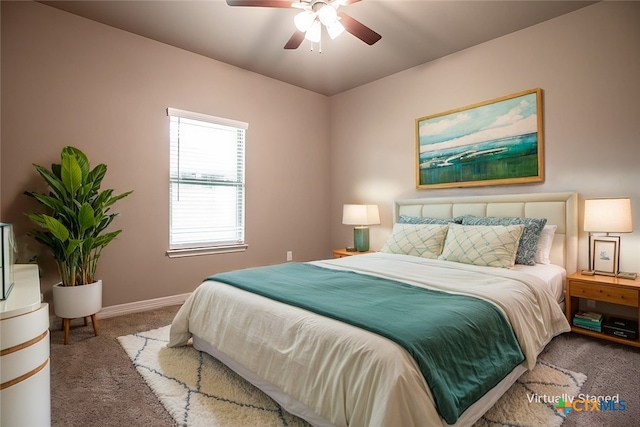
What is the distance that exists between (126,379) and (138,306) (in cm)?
146

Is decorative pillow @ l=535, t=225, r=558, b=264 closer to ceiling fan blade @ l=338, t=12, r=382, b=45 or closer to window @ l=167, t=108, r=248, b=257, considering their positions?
ceiling fan blade @ l=338, t=12, r=382, b=45

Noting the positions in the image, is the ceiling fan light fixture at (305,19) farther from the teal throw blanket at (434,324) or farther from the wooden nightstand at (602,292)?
the wooden nightstand at (602,292)

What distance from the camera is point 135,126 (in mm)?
3301

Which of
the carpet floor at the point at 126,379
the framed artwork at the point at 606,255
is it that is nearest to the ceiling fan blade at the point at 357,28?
the framed artwork at the point at 606,255

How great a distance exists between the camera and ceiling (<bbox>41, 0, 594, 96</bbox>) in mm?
2826

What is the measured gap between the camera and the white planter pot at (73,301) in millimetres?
2537

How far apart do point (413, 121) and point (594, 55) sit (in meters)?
1.75

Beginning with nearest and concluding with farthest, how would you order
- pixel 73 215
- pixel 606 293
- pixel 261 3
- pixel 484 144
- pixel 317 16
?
pixel 261 3 → pixel 317 16 → pixel 606 293 → pixel 73 215 → pixel 484 144

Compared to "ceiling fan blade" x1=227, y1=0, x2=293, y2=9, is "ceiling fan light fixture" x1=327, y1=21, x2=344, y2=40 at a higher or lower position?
lower

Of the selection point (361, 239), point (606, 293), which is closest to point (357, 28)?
point (361, 239)

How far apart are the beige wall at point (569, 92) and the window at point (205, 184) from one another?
211 cm

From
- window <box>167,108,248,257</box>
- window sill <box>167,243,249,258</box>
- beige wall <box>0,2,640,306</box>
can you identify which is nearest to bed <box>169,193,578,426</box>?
beige wall <box>0,2,640,306</box>

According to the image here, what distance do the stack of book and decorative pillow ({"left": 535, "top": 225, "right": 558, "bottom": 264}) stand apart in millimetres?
479

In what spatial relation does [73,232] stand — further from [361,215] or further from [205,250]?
[361,215]
